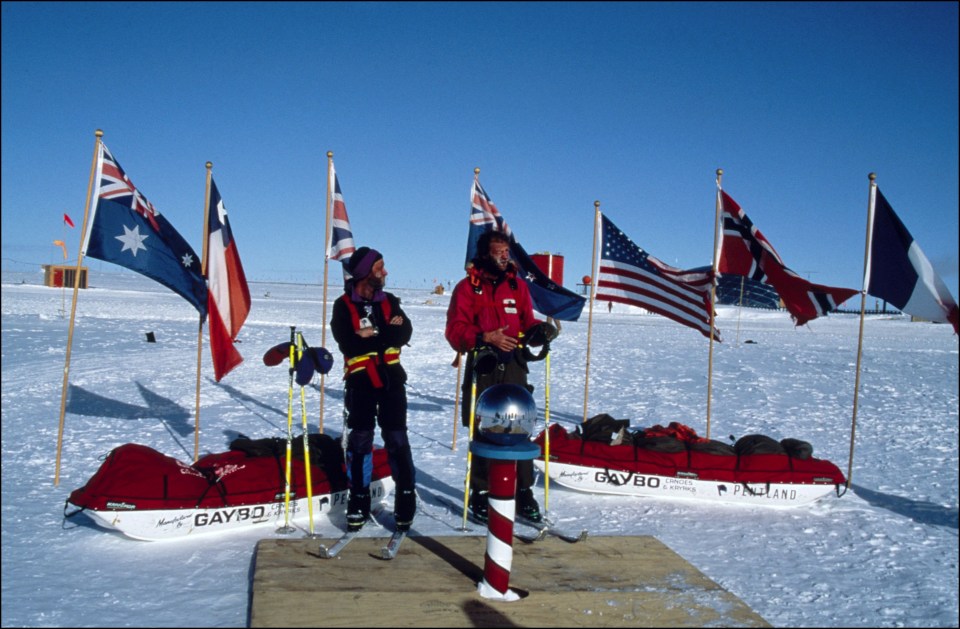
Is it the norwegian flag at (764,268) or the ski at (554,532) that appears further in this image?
the norwegian flag at (764,268)

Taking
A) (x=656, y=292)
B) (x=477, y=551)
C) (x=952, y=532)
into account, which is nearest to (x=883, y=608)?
(x=952, y=532)

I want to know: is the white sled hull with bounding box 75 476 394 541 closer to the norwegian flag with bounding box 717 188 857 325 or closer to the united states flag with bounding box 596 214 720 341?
the united states flag with bounding box 596 214 720 341

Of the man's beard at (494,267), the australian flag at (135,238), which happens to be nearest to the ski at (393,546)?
the man's beard at (494,267)

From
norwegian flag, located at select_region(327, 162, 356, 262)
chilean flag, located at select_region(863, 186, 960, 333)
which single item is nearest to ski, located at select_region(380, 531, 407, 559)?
norwegian flag, located at select_region(327, 162, 356, 262)

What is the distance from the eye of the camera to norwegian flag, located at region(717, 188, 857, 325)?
7.20 meters

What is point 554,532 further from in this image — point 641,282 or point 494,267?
point 641,282

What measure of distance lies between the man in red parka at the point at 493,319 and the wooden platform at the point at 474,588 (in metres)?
0.73

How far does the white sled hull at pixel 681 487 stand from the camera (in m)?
6.07

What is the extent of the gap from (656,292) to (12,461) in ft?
22.9

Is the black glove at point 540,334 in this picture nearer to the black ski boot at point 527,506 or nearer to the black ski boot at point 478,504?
the black ski boot at point 527,506

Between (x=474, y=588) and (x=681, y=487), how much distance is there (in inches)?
113

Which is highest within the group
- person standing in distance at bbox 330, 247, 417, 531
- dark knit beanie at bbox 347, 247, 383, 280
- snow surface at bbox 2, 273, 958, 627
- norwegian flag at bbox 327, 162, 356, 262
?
norwegian flag at bbox 327, 162, 356, 262

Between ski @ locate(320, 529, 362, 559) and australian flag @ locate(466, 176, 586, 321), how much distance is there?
334 cm

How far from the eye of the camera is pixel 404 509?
4.88m
